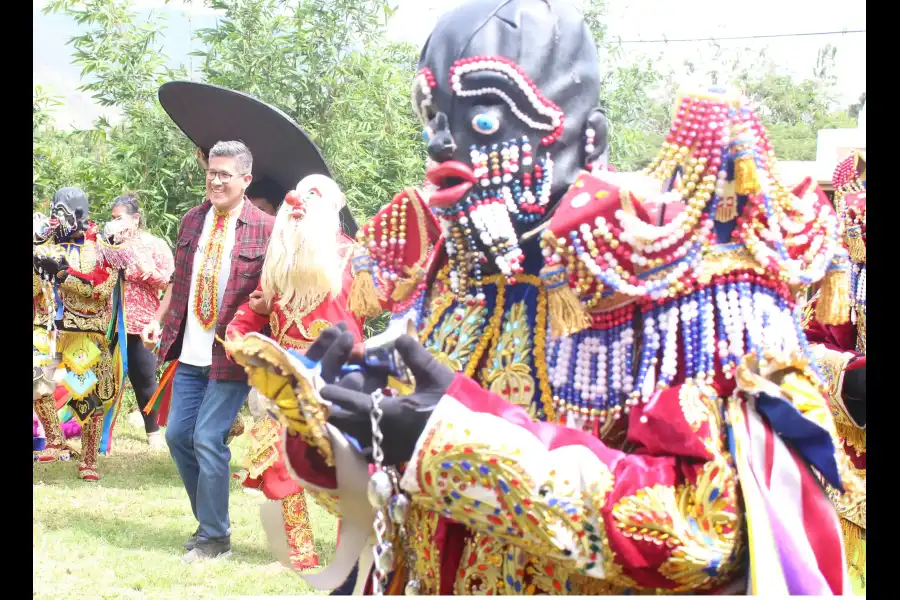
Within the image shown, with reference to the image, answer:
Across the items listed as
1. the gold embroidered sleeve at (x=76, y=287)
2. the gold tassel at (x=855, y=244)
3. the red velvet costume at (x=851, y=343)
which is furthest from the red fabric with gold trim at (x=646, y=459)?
the gold embroidered sleeve at (x=76, y=287)

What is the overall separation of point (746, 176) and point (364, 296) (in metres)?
1.08

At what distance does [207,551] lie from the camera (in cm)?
590

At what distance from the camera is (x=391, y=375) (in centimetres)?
187

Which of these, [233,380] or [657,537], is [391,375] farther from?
[233,380]

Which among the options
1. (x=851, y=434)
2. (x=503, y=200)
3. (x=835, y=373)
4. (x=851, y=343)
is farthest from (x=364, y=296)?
(x=851, y=343)

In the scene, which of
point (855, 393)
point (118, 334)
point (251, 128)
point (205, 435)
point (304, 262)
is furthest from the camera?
point (118, 334)

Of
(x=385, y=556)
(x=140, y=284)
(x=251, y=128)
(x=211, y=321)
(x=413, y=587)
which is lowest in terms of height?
(x=413, y=587)

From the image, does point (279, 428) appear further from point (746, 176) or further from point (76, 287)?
point (746, 176)

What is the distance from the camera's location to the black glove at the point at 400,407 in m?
1.71

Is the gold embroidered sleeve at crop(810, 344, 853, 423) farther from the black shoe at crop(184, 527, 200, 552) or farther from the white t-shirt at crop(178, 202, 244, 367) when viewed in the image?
the black shoe at crop(184, 527, 200, 552)

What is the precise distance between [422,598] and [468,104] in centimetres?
92

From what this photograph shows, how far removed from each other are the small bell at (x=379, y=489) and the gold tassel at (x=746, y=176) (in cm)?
78

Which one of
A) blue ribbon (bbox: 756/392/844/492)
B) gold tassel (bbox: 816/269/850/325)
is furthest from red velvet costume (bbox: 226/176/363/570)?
blue ribbon (bbox: 756/392/844/492)
